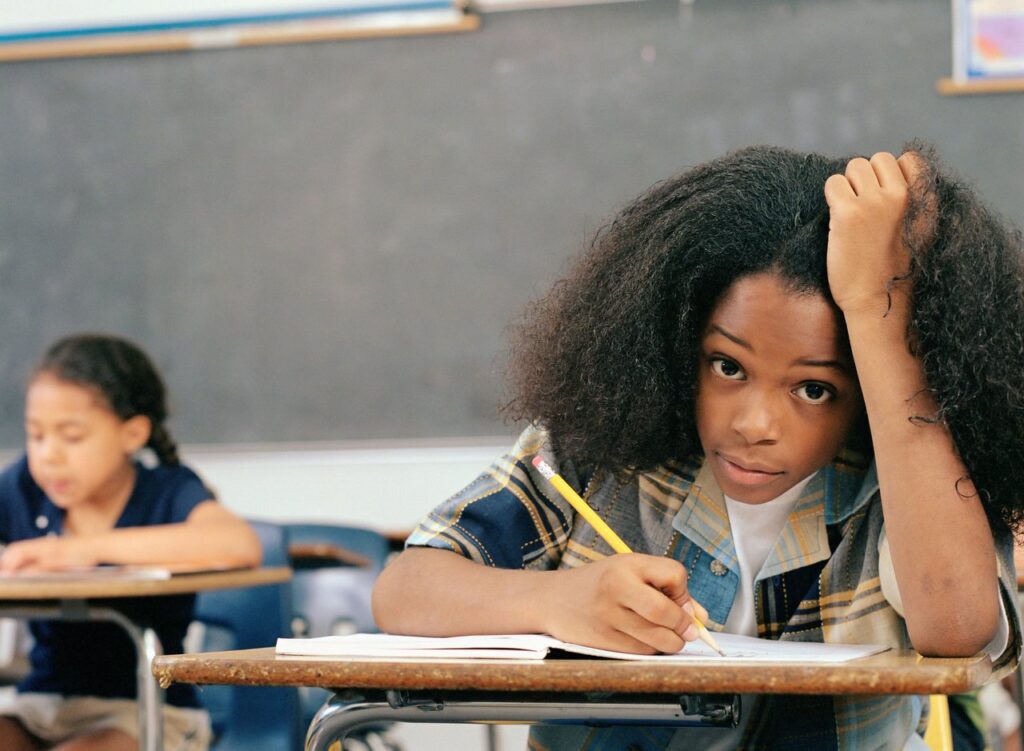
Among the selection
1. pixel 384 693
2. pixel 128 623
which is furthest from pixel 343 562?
pixel 384 693

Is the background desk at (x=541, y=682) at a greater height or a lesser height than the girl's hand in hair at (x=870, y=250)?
lesser

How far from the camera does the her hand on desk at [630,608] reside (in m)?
0.94

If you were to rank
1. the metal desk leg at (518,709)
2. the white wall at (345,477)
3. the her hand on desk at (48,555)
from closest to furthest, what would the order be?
the metal desk leg at (518,709)
the her hand on desk at (48,555)
the white wall at (345,477)

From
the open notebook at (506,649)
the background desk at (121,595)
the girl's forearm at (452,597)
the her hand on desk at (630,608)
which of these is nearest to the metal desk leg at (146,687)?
the background desk at (121,595)

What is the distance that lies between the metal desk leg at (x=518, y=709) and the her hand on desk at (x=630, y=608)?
52 mm

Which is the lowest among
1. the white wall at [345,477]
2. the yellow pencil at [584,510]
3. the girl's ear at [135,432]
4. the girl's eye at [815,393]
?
the white wall at [345,477]

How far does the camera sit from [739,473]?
1.12m

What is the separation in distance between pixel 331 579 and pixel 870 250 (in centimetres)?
181

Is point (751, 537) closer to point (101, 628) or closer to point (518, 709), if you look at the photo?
point (518, 709)

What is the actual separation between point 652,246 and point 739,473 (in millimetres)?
219

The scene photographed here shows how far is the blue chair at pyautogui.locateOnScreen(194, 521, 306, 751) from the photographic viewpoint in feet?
7.55

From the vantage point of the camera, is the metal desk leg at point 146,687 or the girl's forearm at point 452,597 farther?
the metal desk leg at point 146,687

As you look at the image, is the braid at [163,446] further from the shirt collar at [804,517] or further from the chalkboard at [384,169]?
the shirt collar at [804,517]

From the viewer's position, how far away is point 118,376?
2.62 metres
